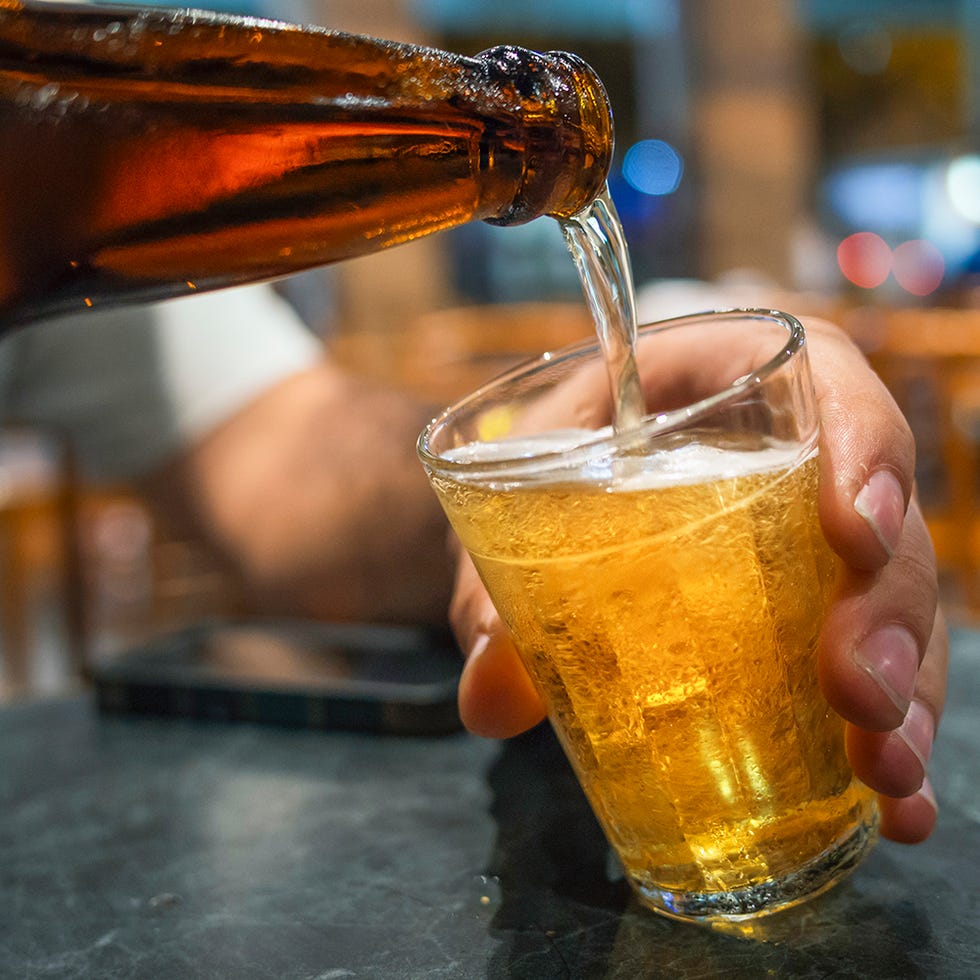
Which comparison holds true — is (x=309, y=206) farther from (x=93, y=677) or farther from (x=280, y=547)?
(x=280, y=547)

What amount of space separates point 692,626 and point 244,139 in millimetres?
293

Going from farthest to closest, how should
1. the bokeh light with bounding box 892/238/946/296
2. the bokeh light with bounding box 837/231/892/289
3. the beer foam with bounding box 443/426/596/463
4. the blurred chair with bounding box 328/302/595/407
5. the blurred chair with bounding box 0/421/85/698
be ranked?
the bokeh light with bounding box 837/231/892/289 → the bokeh light with bounding box 892/238/946/296 → the blurred chair with bounding box 328/302/595/407 → the blurred chair with bounding box 0/421/85/698 → the beer foam with bounding box 443/426/596/463

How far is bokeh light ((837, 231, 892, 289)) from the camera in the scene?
8258 millimetres

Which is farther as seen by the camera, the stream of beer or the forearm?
the forearm

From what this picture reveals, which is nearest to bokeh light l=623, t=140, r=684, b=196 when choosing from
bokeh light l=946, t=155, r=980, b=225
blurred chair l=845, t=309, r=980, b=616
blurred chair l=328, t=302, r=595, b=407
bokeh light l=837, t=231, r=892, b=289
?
bokeh light l=837, t=231, r=892, b=289

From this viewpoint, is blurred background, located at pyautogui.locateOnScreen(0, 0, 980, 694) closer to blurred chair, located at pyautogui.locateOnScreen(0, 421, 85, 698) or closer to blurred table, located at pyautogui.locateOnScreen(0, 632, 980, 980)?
blurred chair, located at pyautogui.locateOnScreen(0, 421, 85, 698)

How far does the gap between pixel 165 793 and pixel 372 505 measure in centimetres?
66

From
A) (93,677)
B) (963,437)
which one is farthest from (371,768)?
(963,437)

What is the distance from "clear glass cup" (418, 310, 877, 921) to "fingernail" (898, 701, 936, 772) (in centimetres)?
3

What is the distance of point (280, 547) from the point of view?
1.37 meters

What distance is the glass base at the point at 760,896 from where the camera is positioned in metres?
0.48

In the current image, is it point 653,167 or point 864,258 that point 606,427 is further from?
point 864,258

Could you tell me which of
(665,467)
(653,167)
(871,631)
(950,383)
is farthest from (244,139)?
(653,167)

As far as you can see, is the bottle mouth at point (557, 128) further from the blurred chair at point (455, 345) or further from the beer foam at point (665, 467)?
the blurred chair at point (455, 345)
